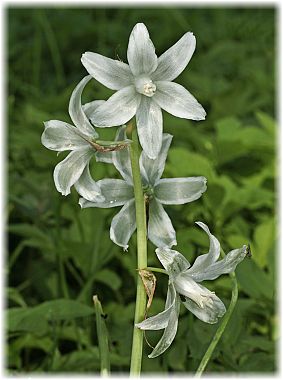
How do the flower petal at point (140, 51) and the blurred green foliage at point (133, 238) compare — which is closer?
the flower petal at point (140, 51)

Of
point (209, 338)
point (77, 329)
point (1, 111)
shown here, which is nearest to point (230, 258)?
point (209, 338)

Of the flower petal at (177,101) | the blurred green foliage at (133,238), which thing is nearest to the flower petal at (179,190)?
the flower petal at (177,101)

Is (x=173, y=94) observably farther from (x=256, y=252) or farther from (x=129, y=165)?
(x=256, y=252)

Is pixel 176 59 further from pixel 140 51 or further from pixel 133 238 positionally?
pixel 133 238

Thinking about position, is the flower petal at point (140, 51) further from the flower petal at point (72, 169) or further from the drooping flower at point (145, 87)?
the flower petal at point (72, 169)

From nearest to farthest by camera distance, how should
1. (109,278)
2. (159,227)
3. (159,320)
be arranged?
(159,320) → (159,227) → (109,278)

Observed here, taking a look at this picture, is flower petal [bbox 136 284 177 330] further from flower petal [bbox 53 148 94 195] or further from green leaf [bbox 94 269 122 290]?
green leaf [bbox 94 269 122 290]

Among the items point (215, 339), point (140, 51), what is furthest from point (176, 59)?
point (215, 339)
